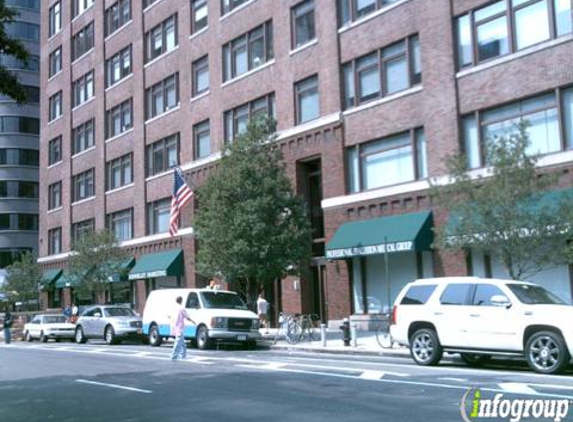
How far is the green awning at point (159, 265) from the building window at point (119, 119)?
8.43m

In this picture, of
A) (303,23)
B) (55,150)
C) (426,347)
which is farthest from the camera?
(55,150)

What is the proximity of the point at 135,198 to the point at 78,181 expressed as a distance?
9.05 m

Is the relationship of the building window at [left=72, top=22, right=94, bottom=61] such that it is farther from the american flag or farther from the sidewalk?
the sidewalk

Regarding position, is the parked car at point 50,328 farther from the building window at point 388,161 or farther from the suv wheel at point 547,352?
the suv wheel at point 547,352

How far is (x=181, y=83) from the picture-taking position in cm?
3719

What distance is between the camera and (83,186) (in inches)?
1852

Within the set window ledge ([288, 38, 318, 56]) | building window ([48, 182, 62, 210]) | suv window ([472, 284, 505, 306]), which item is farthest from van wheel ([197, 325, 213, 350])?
building window ([48, 182, 62, 210])

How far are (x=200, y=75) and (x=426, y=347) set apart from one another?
24088mm

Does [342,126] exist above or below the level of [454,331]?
above

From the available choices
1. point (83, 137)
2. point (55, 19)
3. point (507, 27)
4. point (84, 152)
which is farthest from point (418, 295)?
point (55, 19)

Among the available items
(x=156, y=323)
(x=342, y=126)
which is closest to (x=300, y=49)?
(x=342, y=126)

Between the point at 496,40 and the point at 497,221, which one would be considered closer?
the point at 497,221

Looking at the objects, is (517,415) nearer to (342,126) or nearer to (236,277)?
(236,277)

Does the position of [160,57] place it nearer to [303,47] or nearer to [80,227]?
[303,47]
